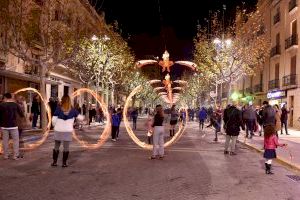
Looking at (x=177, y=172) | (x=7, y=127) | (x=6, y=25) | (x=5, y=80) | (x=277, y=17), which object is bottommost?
(x=177, y=172)

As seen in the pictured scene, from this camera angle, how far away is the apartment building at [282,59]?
39.1 m

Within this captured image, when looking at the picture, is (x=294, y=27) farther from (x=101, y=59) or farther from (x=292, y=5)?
(x=101, y=59)

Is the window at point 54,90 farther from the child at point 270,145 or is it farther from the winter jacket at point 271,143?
the winter jacket at point 271,143

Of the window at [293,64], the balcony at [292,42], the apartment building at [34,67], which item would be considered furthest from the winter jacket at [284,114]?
the apartment building at [34,67]

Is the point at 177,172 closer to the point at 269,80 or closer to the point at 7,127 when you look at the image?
the point at 7,127

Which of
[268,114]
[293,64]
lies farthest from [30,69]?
[268,114]

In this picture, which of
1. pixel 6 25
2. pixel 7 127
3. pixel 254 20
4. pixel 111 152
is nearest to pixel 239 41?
pixel 254 20

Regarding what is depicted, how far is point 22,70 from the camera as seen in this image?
116ft

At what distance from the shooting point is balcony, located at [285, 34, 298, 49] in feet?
126

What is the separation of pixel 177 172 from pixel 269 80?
37.4m

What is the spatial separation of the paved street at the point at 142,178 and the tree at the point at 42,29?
11.1m

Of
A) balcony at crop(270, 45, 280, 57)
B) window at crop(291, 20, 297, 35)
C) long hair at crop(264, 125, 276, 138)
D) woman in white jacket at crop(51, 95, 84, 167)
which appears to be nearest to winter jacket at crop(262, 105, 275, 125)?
long hair at crop(264, 125, 276, 138)

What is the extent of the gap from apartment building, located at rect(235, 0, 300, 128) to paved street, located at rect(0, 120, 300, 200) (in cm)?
2519

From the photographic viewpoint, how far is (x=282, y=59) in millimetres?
42688
